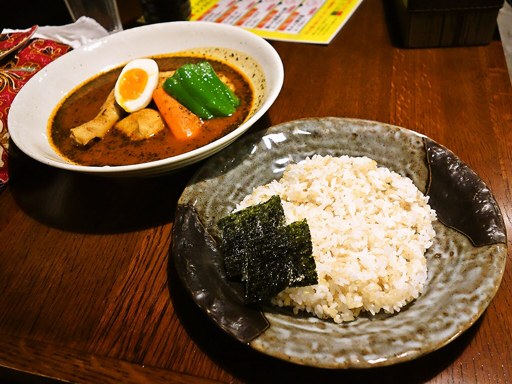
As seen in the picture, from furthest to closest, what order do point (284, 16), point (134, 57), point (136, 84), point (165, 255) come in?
point (284, 16)
point (134, 57)
point (136, 84)
point (165, 255)

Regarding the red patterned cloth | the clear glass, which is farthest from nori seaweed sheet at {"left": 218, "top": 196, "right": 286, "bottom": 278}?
the clear glass

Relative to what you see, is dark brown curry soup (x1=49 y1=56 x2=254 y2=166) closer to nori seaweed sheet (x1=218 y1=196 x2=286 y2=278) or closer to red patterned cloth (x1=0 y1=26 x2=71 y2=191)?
red patterned cloth (x1=0 y1=26 x2=71 y2=191)

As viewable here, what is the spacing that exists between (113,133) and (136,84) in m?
0.27

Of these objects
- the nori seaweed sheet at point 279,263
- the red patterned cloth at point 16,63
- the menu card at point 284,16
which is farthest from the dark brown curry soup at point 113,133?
the menu card at point 284,16

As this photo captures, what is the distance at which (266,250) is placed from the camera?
1.22m

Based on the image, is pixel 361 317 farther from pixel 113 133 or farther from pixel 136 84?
pixel 136 84

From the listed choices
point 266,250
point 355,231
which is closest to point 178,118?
point 266,250

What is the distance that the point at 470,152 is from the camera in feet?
5.53

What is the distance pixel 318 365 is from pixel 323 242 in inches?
15.2

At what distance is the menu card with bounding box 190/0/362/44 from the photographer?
253 cm

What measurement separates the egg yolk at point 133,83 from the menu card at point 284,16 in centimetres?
94

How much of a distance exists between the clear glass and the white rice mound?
69.4 inches

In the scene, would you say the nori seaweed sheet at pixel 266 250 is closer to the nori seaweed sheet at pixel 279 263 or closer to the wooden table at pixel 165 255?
the nori seaweed sheet at pixel 279 263

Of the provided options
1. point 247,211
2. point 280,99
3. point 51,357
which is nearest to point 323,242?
point 247,211
